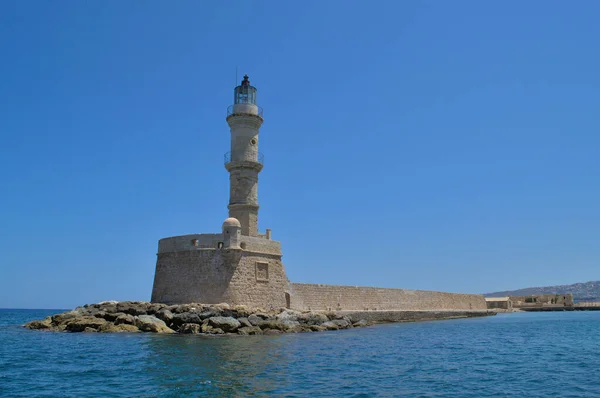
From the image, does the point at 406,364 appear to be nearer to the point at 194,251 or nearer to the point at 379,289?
the point at 194,251

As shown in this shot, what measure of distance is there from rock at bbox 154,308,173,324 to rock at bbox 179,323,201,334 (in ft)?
2.73

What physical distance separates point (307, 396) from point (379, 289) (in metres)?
19.4

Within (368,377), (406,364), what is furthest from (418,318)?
(368,377)

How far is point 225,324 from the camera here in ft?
56.3

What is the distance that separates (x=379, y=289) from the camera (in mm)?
27469

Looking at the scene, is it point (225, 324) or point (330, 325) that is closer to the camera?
point (225, 324)

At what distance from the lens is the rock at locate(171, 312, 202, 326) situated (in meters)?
17.4

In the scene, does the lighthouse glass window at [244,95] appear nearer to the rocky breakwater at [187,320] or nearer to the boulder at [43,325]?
the rocky breakwater at [187,320]

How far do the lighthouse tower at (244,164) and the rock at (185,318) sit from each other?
5.73 m

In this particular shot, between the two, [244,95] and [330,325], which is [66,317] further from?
[244,95]

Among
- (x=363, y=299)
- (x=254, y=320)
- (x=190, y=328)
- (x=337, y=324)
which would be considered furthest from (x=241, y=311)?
(x=363, y=299)

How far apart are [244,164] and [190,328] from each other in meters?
8.23

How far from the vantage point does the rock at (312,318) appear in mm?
19594

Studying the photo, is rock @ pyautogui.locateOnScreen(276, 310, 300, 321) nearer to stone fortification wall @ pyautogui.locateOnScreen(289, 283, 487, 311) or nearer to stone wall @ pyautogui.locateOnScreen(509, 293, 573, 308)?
stone fortification wall @ pyautogui.locateOnScreen(289, 283, 487, 311)
